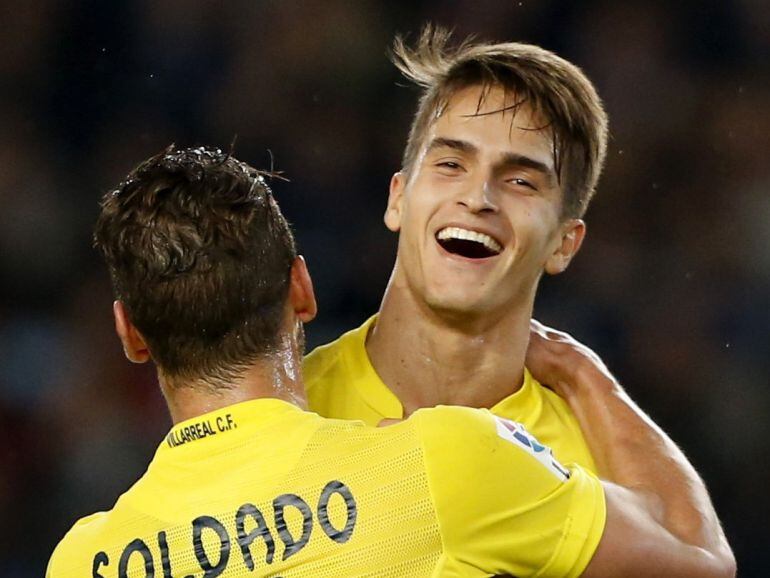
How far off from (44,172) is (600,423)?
386 cm

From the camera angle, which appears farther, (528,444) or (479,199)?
(479,199)

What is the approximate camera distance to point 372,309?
21.2 ft

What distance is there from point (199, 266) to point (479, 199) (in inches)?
34.6

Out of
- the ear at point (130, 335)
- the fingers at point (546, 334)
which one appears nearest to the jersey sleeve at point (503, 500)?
the ear at point (130, 335)

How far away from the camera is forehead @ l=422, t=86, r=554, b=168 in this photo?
10.8 feet

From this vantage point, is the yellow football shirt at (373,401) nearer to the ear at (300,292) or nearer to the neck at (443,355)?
the neck at (443,355)

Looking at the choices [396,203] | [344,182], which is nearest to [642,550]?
[396,203]

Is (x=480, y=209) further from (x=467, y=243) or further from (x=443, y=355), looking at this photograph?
(x=443, y=355)

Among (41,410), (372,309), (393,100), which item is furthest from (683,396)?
(41,410)

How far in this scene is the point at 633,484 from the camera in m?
3.06

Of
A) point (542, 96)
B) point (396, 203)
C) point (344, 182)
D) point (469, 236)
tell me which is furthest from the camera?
point (344, 182)

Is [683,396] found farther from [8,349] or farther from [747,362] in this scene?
[8,349]

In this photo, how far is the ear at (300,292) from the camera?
8.89ft

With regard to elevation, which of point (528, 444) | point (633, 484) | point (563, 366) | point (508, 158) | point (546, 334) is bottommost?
point (633, 484)
